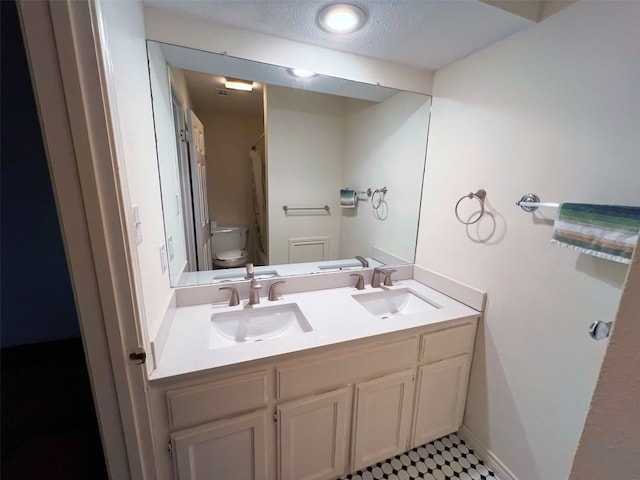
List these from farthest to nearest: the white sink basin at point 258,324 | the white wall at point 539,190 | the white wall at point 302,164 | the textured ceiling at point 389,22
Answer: the white wall at point 302,164 < the white sink basin at point 258,324 < the textured ceiling at point 389,22 < the white wall at point 539,190

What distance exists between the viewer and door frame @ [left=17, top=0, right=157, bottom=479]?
0.56 metres

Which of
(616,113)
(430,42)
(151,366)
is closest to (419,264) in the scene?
(616,113)

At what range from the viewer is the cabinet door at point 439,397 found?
4.40 ft

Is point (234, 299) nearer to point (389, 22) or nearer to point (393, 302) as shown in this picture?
point (393, 302)

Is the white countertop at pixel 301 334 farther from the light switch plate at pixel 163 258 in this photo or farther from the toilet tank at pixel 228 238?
the toilet tank at pixel 228 238

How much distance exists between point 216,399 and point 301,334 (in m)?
0.39

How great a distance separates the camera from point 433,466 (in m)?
1.38

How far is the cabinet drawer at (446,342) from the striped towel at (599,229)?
622mm

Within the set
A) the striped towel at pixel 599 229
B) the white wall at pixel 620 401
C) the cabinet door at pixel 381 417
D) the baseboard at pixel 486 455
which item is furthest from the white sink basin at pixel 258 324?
the baseboard at pixel 486 455

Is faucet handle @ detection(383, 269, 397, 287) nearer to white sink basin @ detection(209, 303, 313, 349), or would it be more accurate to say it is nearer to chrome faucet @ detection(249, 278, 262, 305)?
white sink basin @ detection(209, 303, 313, 349)

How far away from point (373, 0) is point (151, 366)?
5.09 ft

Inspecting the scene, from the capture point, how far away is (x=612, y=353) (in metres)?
0.37

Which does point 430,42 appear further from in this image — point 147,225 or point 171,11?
point 147,225

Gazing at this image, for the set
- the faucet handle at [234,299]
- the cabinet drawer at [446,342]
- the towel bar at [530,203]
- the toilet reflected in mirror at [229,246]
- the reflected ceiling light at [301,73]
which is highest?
the reflected ceiling light at [301,73]
